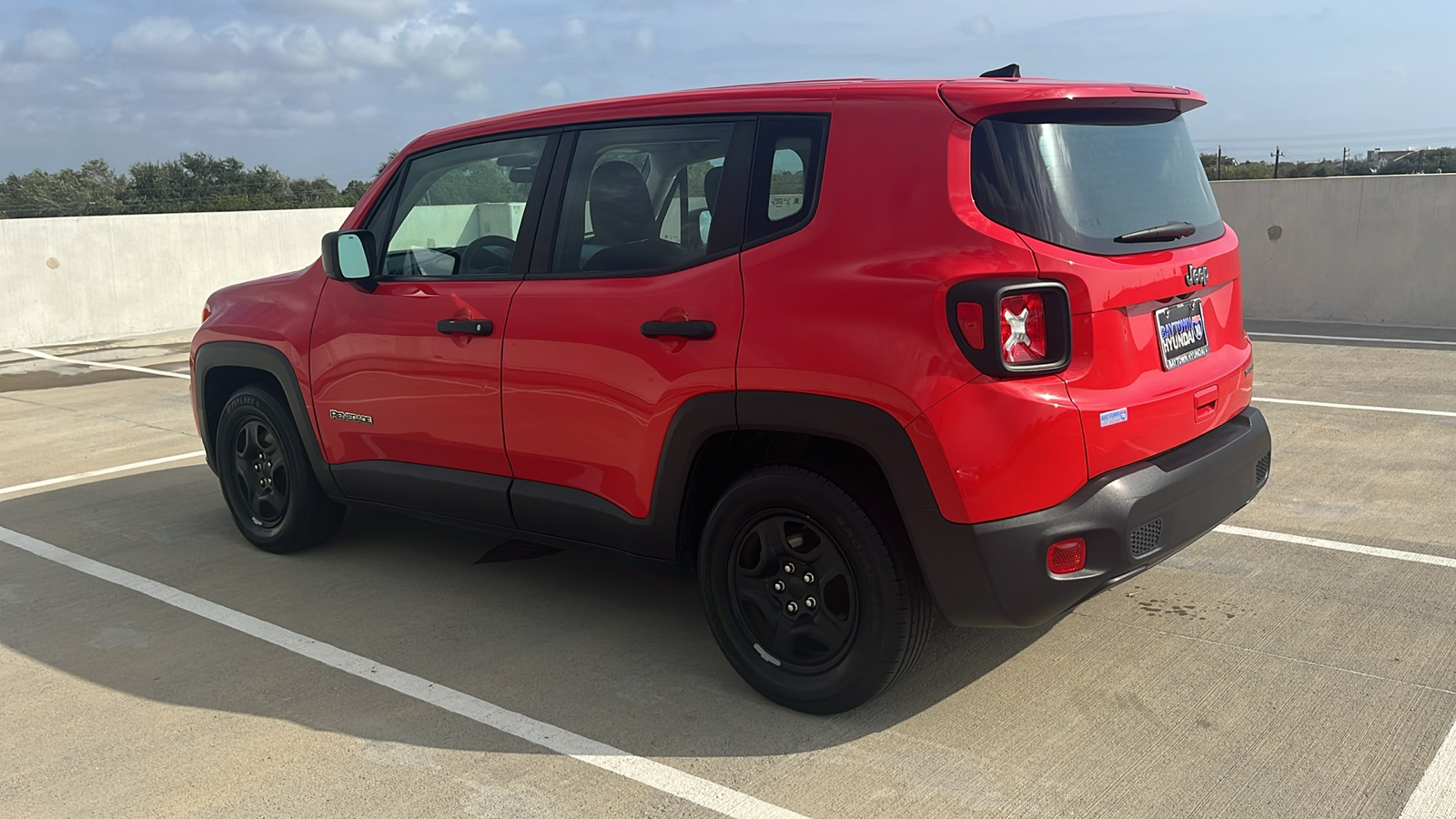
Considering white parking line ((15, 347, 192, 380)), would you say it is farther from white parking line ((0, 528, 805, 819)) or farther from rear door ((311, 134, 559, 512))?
rear door ((311, 134, 559, 512))

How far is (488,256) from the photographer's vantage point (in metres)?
4.28

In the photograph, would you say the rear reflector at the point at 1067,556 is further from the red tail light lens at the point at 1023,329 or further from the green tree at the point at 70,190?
the green tree at the point at 70,190

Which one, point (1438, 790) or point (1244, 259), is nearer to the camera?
point (1438, 790)

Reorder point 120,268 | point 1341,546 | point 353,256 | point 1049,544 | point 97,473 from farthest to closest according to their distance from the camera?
point 120,268
point 97,473
point 1341,546
point 353,256
point 1049,544

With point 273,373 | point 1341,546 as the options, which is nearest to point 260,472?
point 273,373

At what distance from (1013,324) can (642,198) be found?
138 cm

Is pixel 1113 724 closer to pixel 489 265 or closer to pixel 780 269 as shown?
pixel 780 269

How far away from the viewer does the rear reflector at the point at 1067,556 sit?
121 inches

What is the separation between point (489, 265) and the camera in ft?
14.0

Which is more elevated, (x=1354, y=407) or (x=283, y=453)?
(x=283, y=453)

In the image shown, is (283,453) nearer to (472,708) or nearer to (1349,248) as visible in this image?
(472,708)

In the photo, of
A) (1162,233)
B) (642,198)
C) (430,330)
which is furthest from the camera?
(430,330)

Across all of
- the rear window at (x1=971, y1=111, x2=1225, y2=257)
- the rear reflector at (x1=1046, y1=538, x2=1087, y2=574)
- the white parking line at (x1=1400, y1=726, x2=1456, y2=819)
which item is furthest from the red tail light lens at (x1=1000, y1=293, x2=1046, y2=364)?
the white parking line at (x1=1400, y1=726, x2=1456, y2=819)

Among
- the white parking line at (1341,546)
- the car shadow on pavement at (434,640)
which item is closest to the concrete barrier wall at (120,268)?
the car shadow on pavement at (434,640)
